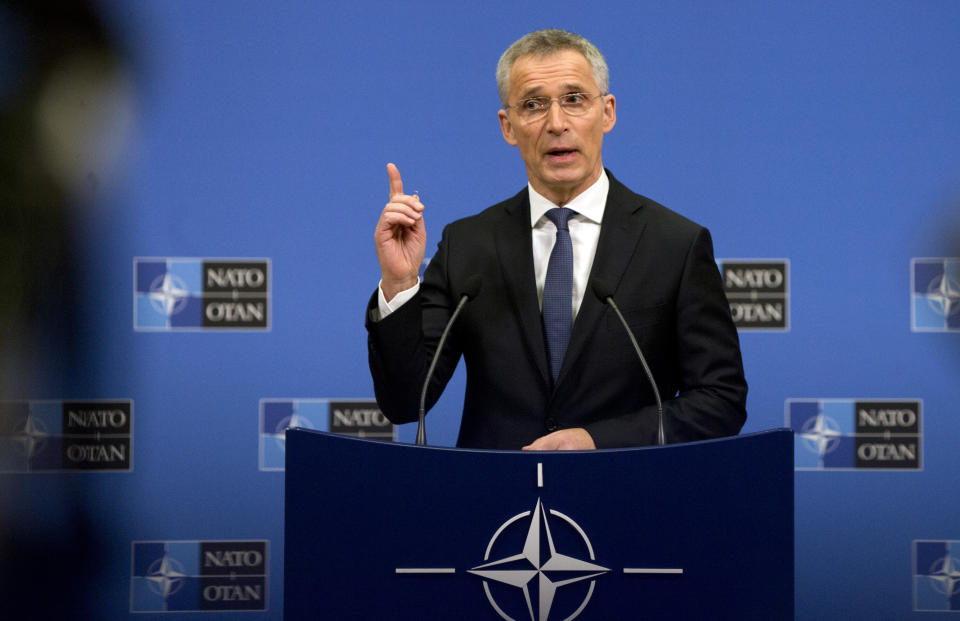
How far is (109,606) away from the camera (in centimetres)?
291

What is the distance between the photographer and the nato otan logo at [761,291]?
9.34ft

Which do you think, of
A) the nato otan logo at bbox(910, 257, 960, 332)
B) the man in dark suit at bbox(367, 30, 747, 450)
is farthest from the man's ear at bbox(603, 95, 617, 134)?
the nato otan logo at bbox(910, 257, 960, 332)

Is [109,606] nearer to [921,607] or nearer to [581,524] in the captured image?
[581,524]

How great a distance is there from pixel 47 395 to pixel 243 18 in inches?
52.6

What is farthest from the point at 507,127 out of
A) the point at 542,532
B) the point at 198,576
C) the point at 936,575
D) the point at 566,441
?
the point at 936,575

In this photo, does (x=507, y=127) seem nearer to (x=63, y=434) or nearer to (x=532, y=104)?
(x=532, y=104)

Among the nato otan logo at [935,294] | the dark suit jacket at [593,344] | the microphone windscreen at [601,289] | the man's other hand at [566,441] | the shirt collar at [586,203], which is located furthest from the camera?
the nato otan logo at [935,294]

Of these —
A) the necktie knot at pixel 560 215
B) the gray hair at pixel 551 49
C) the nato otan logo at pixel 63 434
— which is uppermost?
the gray hair at pixel 551 49

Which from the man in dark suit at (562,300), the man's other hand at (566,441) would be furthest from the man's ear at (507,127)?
the man's other hand at (566,441)

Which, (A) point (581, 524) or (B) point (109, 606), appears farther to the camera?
(B) point (109, 606)

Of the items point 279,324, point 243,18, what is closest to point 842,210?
point 279,324

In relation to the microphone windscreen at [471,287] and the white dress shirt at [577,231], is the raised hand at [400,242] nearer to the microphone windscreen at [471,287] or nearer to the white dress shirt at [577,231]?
the microphone windscreen at [471,287]

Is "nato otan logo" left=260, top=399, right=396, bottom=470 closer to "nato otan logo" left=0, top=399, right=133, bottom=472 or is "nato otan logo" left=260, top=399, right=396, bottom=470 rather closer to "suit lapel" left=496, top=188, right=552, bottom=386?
"nato otan logo" left=0, top=399, right=133, bottom=472

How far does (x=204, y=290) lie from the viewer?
2.91 metres
